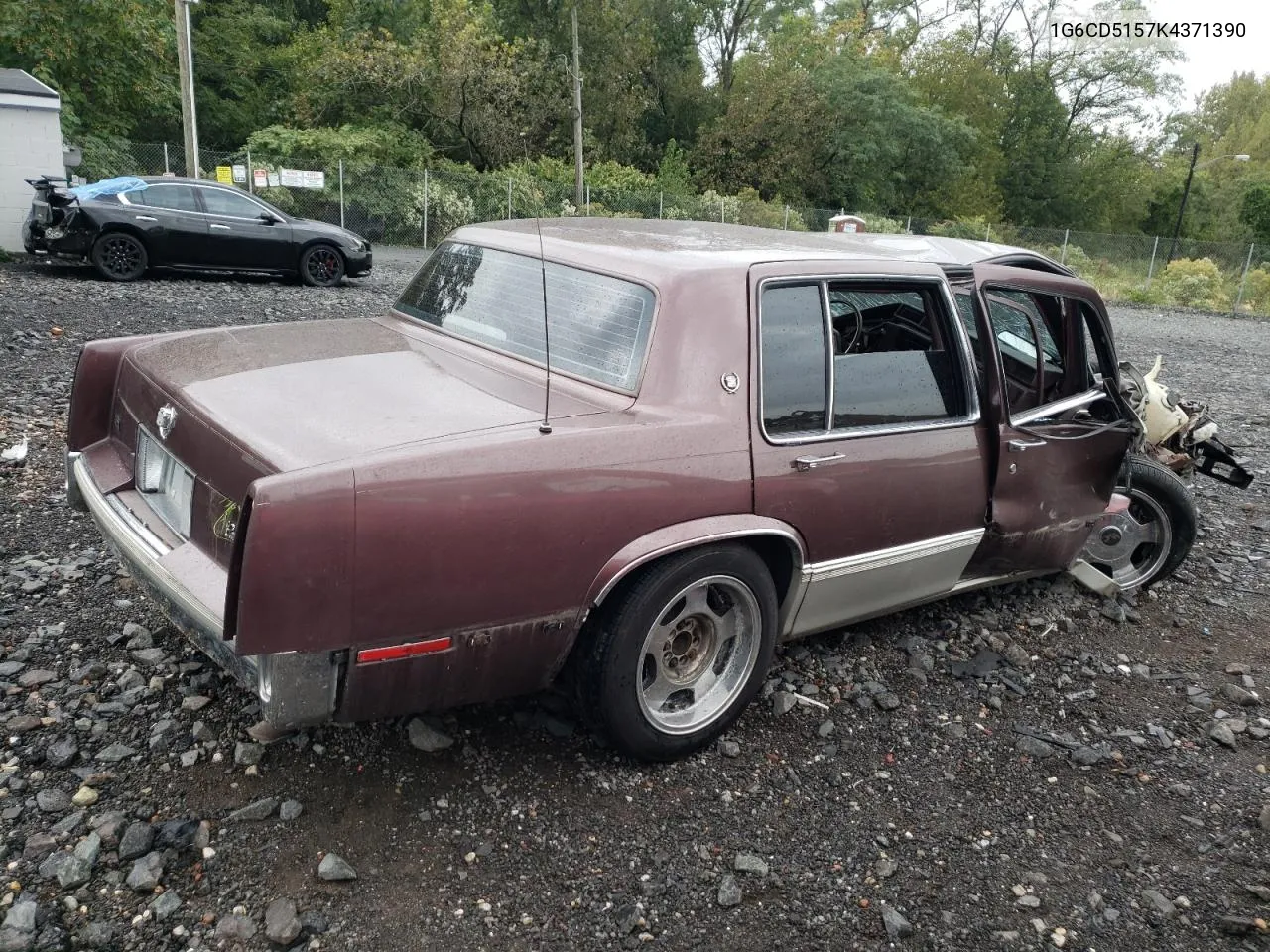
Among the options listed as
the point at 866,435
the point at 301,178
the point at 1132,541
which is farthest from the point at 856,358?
the point at 301,178

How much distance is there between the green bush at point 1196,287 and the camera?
2764 cm

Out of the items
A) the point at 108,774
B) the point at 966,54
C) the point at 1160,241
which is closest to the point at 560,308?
the point at 108,774

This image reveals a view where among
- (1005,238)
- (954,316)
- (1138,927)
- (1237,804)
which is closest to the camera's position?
(1138,927)

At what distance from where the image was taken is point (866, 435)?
3.37 metres

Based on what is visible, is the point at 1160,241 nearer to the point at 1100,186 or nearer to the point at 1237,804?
the point at 1100,186

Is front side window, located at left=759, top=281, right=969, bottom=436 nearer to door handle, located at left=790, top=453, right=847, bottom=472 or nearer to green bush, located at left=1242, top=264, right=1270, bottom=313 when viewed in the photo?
door handle, located at left=790, top=453, right=847, bottom=472

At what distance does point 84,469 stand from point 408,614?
1774 mm

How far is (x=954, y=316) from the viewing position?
373cm

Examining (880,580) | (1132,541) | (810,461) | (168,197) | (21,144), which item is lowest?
(1132,541)

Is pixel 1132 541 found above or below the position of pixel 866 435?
below

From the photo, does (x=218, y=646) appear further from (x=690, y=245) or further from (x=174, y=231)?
(x=174, y=231)

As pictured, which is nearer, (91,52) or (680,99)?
(91,52)

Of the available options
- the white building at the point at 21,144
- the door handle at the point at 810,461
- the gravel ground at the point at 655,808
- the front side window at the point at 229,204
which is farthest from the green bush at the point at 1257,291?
the door handle at the point at 810,461

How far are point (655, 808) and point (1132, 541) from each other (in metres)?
3.34
